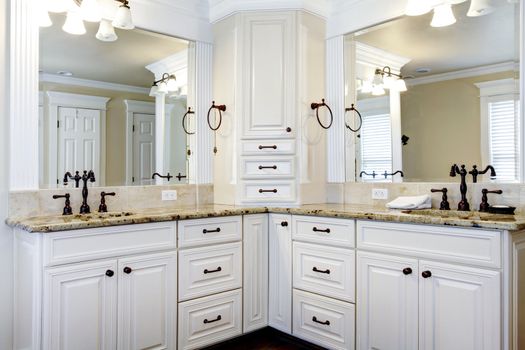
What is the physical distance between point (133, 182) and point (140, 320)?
1.03 metres

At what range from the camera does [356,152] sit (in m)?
3.11

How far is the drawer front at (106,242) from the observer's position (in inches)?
76.2

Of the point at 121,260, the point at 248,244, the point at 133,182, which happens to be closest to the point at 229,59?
the point at 133,182

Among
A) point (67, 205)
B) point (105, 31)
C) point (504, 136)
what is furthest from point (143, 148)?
point (504, 136)

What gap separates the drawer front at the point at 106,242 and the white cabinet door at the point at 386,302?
1.13m

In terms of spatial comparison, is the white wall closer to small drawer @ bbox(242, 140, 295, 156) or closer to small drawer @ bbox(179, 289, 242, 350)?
small drawer @ bbox(179, 289, 242, 350)

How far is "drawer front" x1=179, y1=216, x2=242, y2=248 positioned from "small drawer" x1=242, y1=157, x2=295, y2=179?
0.45 m

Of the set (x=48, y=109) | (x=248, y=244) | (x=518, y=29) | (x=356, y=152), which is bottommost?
(x=248, y=244)

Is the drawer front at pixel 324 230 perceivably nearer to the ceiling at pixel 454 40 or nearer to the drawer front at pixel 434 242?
the drawer front at pixel 434 242

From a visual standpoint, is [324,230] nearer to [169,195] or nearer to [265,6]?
[169,195]

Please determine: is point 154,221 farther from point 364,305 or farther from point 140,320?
point 364,305

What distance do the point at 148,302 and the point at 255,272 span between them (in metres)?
0.77

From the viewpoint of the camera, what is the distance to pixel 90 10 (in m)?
2.46

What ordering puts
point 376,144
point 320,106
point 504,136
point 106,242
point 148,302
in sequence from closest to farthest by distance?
point 106,242 → point 148,302 → point 504,136 → point 376,144 → point 320,106
